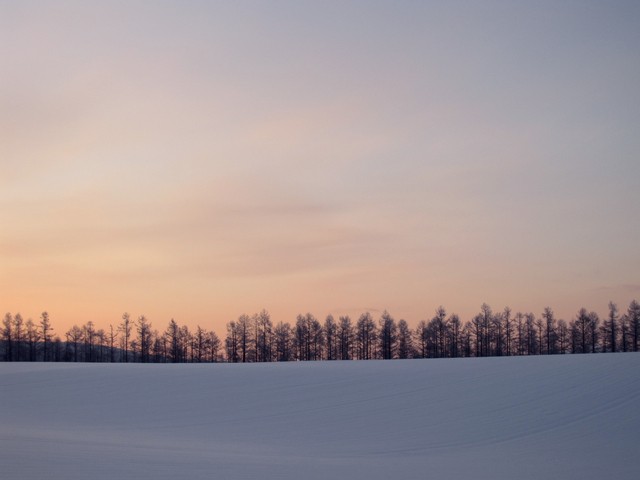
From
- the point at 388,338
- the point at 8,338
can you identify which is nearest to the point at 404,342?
the point at 388,338

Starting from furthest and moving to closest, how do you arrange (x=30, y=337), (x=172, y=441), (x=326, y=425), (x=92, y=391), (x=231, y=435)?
(x=30, y=337), (x=92, y=391), (x=326, y=425), (x=231, y=435), (x=172, y=441)

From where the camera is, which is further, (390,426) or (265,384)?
(265,384)

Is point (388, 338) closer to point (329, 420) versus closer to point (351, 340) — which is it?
point (351, 340)

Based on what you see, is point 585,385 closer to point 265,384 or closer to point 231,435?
point 265,384

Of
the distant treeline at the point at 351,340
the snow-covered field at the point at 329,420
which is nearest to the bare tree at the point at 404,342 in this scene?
the distant treeline at the point at 351,340

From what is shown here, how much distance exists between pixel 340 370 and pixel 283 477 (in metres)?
21.3

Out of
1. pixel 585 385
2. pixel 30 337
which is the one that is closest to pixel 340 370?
pixel 585 385

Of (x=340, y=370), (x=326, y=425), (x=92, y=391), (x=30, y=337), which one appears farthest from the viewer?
(x=30, y=337)

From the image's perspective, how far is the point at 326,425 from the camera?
73.1ft

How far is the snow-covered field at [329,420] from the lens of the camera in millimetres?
14133

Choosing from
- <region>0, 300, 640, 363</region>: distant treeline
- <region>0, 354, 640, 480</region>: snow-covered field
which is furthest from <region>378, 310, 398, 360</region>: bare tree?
<region>0, 354, 640, 480</region>: snow-covered field

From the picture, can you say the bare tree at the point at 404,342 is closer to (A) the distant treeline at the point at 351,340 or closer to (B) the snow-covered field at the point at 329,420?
(A) the distant treeline at the point at 351,340

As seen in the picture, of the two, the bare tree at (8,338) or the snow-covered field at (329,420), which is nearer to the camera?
the snow-covered field at (329,420)

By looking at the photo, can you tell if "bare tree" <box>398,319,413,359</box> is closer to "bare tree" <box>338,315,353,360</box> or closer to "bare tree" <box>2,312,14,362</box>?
"bare tree" <box>338,315,353,360</box>
